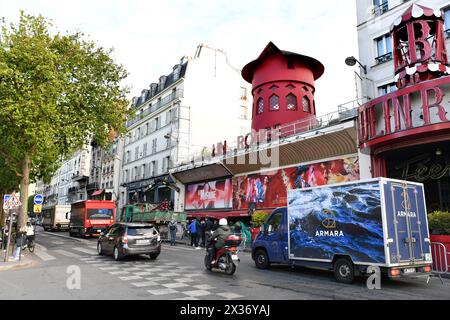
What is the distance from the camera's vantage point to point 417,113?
15391 millimetres

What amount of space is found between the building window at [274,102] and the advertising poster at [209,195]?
22.7 ft

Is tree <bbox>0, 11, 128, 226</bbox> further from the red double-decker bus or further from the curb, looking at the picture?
the curb

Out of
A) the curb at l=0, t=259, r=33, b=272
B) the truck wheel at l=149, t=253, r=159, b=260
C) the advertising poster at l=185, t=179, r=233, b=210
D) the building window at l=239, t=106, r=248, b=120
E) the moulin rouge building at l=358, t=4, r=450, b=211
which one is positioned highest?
the building window at l=239, t=106, r=248, b=120

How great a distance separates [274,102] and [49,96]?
17.0 meters

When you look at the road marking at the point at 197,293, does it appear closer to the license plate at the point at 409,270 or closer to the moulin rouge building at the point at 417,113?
the license plate at the point at 409,270

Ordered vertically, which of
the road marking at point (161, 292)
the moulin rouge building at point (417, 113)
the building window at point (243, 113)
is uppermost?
the building window at point (243, 113)

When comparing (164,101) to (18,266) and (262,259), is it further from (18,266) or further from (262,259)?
(262,259)

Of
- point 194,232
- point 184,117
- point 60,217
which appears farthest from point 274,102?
point 60,217

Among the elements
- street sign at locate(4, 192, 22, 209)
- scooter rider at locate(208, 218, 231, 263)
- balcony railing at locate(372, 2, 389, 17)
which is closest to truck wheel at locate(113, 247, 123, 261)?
scooter rider at locate(208, 218, 231, 263)

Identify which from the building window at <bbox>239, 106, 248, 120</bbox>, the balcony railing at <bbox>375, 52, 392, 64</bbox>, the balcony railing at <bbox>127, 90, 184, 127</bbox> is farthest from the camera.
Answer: the building window at <bbox>239, 106, 248, 120</bbox>

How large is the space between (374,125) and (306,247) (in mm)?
8627

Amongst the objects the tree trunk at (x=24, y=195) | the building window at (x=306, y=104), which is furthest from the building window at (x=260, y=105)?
the tree trunk at (x=24, y=195)

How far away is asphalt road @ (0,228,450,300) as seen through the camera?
789 centimetres

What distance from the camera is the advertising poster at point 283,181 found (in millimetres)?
21328
